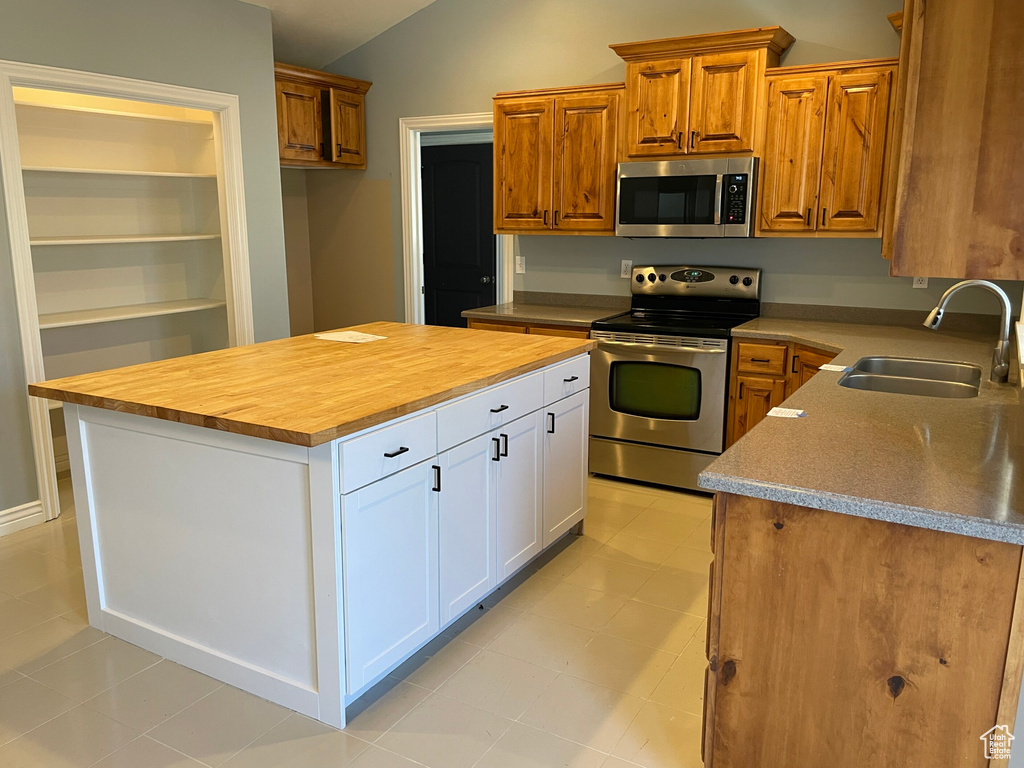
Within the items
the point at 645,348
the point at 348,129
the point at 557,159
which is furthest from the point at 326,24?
the point at 645,348

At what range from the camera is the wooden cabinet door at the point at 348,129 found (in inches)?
202

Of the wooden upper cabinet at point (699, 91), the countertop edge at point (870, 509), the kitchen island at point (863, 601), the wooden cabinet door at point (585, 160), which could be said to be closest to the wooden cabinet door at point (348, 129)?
the wooden cabinet door at point (585, 160)

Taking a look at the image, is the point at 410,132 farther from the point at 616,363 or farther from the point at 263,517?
the point at 263,517

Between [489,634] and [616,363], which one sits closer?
[489,634]

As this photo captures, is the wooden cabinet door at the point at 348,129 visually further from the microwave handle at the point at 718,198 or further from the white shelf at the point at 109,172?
the microwave handle at the point at 718,198

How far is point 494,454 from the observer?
267cm

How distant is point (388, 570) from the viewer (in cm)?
221

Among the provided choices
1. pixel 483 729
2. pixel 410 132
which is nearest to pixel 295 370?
pixel 483 729

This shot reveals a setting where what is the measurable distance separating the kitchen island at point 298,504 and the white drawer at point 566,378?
151 mm

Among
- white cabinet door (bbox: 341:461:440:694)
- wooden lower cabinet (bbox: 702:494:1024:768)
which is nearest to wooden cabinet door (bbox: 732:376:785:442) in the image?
white cabinet door (bbox: 341:461:440:694)

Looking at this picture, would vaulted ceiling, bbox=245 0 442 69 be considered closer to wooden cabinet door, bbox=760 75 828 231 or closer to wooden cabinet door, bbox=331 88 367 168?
wooden cabinet door, bbox=331 88 367 168

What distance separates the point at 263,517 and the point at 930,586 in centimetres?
161

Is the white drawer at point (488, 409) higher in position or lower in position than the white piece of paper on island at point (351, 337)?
lower

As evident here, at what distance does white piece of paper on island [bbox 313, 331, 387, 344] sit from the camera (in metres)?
3.26
